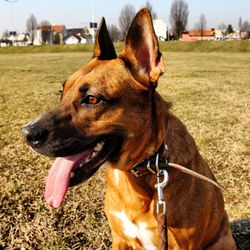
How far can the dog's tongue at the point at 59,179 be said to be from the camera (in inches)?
117

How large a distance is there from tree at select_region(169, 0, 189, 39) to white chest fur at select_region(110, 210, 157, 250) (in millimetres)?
78814

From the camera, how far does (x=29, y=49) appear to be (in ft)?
176

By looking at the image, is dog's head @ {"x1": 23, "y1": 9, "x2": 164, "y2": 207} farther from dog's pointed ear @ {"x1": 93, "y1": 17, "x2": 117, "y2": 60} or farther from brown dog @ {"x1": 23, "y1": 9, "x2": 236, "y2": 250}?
dog's pointed ear @ {"x1": 93, "y1": 17, "x2": 117, "y2": 60}

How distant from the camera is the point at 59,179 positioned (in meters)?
3.00

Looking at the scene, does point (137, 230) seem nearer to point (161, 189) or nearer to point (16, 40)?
point (161, 189)

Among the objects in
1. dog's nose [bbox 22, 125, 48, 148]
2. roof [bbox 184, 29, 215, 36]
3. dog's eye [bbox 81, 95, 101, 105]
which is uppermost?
roof [bbox 184, 29, 215, 36]

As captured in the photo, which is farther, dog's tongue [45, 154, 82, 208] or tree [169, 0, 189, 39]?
tree [169, 0, 189, 39]

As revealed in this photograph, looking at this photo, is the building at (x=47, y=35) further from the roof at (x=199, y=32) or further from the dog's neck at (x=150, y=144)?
the dog's neck at (x=150, y=144)

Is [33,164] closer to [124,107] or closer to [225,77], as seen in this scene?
[124,107]

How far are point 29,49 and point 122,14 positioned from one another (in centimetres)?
3405

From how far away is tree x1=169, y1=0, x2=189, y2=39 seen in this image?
261ft

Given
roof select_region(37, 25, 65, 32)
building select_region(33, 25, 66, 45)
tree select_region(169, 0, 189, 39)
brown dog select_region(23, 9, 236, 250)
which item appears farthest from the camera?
roof select_region(37, 25, 65, 32)

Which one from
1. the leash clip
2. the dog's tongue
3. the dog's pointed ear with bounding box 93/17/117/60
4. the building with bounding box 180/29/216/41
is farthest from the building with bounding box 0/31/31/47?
A: the leash clip

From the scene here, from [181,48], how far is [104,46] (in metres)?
44.1
